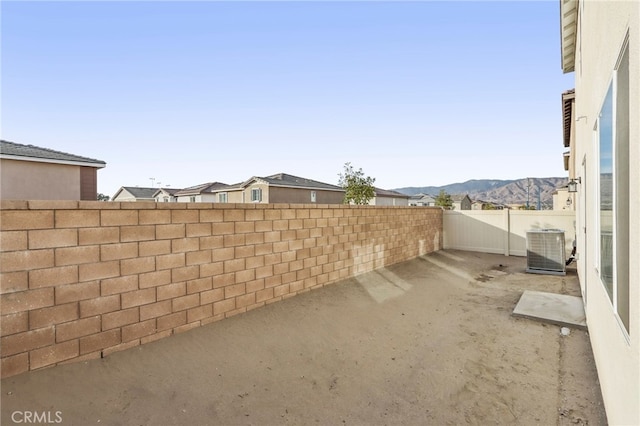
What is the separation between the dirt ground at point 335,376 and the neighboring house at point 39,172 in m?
13.1

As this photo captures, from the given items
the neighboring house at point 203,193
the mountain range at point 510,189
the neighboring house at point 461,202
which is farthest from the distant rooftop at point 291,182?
the mountain range at point 510,189

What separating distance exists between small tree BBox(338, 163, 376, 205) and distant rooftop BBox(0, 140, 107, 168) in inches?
853

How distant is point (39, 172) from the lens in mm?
12617

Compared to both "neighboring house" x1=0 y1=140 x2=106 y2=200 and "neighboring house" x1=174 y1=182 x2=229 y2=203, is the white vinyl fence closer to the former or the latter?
"neighboring house" x1=0 y1=140 x2=106 y2=200

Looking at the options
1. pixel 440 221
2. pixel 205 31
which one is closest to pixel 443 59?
pixel 440 221

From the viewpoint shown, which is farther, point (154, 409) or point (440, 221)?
point (440, 221)

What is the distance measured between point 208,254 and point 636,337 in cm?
434

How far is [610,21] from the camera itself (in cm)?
189

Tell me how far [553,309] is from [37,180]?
18.4 m

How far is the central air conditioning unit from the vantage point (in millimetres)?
8367

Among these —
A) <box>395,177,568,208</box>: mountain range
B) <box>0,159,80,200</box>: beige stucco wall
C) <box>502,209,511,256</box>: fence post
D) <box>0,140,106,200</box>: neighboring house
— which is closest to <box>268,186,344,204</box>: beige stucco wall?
<box>0,140,106,200</box>: neighboring house

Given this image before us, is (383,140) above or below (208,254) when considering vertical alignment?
above

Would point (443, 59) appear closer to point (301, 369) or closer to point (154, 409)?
point (301, 369)

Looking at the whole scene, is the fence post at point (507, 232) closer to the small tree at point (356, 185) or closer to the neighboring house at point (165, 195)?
the small tree at point (356, 185)
